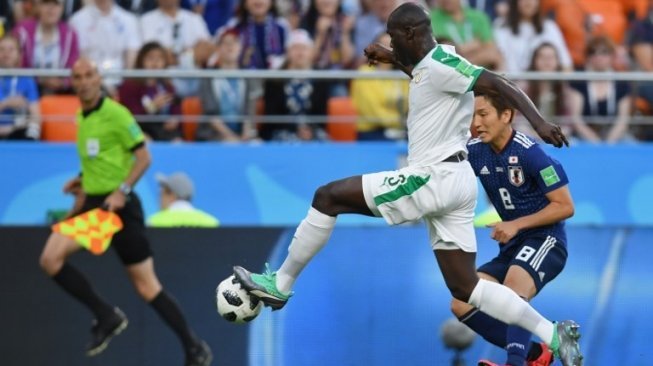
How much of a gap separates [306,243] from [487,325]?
4.54 ft

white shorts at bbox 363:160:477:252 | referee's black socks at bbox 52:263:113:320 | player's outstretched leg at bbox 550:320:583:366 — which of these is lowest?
referee's black socks at bbox 52:263:113:320

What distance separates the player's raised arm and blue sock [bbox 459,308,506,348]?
1.59m

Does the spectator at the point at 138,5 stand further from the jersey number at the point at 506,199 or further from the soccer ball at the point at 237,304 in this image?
the soccer ball at the point at 237,304

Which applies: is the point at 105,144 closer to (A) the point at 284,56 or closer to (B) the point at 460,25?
(A) the point at 284,56

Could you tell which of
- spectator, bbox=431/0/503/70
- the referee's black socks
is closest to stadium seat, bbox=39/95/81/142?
the referee's black socks

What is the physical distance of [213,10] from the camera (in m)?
14.3

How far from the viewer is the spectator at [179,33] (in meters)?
13.7

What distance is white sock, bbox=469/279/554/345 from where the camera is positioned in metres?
8.08

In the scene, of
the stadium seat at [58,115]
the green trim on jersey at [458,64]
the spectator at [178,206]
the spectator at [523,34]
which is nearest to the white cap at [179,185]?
the spectator at [178,206]

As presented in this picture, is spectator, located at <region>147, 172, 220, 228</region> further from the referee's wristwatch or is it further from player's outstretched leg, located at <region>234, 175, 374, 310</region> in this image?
player's outstretched leg, located at <region>234, 175, 374, 310</region>

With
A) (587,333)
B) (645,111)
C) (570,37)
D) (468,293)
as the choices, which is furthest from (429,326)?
(570,37)

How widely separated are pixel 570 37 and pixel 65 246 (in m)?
6.44

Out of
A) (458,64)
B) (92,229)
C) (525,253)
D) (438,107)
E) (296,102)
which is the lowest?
→ (92,229)

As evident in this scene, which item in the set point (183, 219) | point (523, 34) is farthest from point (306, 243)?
point (523, 34)
